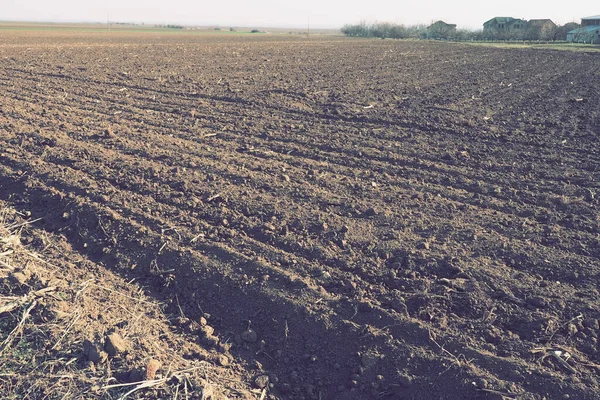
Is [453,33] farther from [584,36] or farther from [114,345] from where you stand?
[114,345]

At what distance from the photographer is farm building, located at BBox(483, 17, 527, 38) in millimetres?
68125

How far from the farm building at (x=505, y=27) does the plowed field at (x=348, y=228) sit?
208 ft

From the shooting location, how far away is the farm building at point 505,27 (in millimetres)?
68125

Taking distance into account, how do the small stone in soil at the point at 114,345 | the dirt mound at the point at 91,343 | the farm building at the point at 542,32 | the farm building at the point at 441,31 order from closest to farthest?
1. the dirt mound at the point at 91,343
2. the small stone in soil at the point at 114,345
3. the farm building at the point at 542,32
4. the farm building at the point at 441,31

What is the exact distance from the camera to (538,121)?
11.5m

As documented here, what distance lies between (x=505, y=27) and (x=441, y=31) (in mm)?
11960

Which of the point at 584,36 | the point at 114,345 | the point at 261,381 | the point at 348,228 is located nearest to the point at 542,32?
the point at 584,36

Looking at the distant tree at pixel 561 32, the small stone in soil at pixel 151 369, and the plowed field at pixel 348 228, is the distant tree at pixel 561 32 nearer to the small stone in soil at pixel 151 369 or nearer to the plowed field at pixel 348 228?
the plowed field at pixel 348 228

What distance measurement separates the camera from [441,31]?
75938mm

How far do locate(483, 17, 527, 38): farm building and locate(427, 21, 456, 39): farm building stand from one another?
490 cm

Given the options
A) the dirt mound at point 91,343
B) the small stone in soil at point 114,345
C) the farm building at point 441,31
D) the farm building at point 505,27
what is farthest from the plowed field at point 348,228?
the farm building at point 441,31

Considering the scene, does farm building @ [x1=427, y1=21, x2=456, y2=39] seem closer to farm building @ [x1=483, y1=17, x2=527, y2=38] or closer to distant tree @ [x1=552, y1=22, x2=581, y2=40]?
farm building @ [x1=483, y1=17, x2=527, y2=38]

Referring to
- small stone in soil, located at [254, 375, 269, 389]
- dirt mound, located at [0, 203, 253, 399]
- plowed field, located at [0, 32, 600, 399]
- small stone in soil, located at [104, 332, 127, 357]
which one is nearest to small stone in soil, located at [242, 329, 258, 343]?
plowed field, located at [0, 32, 600, 399]

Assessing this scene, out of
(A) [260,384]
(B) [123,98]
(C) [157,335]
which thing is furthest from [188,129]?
(A) [260,384]
